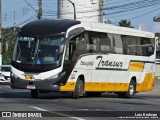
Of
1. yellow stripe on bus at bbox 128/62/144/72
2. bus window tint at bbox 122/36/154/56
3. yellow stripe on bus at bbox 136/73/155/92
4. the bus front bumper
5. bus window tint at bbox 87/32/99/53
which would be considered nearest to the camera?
the bus front bumper

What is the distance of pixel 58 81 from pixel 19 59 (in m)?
2.16

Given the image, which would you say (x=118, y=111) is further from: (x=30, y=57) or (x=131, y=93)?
(x=131, y=93)

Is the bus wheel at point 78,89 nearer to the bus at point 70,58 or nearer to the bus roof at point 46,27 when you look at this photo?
the bus at point 70,58

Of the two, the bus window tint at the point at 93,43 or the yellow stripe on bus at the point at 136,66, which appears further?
the yellow stripe on bus at the point at 136,66

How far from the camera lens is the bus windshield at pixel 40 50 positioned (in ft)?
90.1

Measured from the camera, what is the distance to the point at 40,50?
27578 millimetres

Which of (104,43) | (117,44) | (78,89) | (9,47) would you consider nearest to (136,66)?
(117,44)

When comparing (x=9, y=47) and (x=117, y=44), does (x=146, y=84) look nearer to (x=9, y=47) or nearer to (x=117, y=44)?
(x=117, y=44)

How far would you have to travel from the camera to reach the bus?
27.5 metres

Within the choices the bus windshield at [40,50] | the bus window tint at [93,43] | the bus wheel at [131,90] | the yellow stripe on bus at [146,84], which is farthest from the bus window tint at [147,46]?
the bus windshield at [40,50]

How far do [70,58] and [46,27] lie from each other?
1790 millimetres

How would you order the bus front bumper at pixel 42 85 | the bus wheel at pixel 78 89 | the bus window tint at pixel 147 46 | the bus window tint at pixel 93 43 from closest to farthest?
the bus front bumper at pixel 42 85 < the bus wheel at pixel 78 89 < the bus window tint at pixel 93 43 < the bus window tint at pixel 147 46

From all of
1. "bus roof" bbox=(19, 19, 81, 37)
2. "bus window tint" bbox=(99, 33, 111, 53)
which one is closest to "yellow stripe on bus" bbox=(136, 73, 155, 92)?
"bus window tint" bbox=(99, 33, 111, 53)

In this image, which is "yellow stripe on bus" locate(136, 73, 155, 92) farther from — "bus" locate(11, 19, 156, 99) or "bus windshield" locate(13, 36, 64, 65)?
"bus windshield" locate(13, 36, 64, 65)
